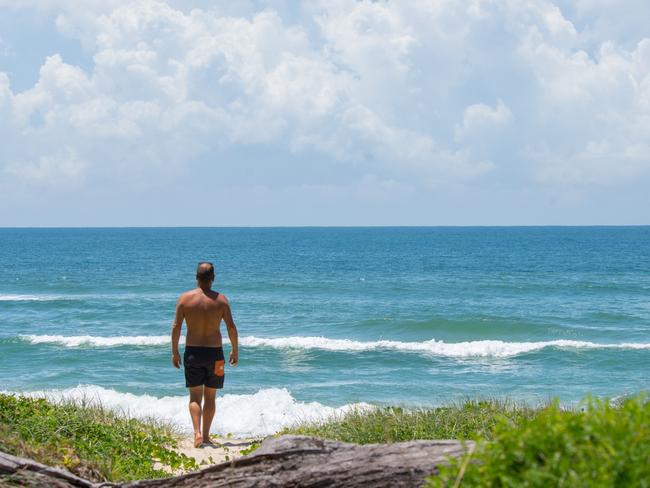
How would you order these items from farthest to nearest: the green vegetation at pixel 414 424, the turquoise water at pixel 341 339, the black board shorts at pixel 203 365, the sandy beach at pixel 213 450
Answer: the turquoise water at pixel 341 339, the black board shorts at pixel 203 365, the sandy beach at pixel 213 450, the green vegetation at pixel 414 424

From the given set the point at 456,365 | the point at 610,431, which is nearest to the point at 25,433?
the point at 610,431

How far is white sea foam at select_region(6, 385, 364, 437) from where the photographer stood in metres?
14.0

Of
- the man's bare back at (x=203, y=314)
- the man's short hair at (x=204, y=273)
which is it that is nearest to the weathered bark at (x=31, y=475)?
the man's bare back at (x=203, y=314)

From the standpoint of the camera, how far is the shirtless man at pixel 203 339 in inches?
337

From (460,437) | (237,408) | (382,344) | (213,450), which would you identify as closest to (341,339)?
(382,344)

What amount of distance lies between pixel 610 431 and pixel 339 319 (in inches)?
1141

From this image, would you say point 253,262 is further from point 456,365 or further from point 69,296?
point 456,365

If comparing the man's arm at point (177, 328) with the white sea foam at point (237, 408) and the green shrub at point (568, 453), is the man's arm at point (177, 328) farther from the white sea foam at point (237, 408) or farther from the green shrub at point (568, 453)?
the green shrub at point (568, 453)

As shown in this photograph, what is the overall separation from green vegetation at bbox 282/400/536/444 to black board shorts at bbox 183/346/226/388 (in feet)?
4.53

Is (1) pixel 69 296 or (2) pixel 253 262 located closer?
(1) pixel 69 296

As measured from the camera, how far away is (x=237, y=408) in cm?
1516

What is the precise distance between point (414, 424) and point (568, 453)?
5419 mm

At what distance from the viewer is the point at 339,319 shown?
3200 cm

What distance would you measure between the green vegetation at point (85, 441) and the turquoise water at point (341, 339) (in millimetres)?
5072
